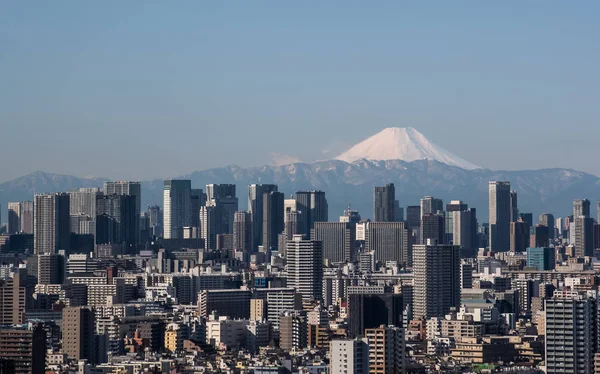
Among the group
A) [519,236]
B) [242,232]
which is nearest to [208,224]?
[242,232]

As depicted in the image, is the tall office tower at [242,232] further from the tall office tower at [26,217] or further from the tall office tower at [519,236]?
the tall office tower at [519,236]

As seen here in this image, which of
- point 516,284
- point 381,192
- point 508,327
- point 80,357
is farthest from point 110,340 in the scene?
point 381,192

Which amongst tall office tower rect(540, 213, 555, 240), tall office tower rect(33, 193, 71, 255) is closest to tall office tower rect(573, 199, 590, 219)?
tall office tower rect(540, 213, 555, 240)

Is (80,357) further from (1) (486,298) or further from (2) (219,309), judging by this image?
(1) (486,298)

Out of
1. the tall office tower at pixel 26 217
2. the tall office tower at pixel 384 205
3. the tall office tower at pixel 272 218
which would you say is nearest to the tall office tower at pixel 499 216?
the tall office tower at pixel 384 205

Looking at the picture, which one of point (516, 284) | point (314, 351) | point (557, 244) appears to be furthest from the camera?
point (557, 244)

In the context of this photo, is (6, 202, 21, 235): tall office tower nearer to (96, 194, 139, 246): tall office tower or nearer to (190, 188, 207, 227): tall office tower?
(96, 194, 139, 246): tall office tower
